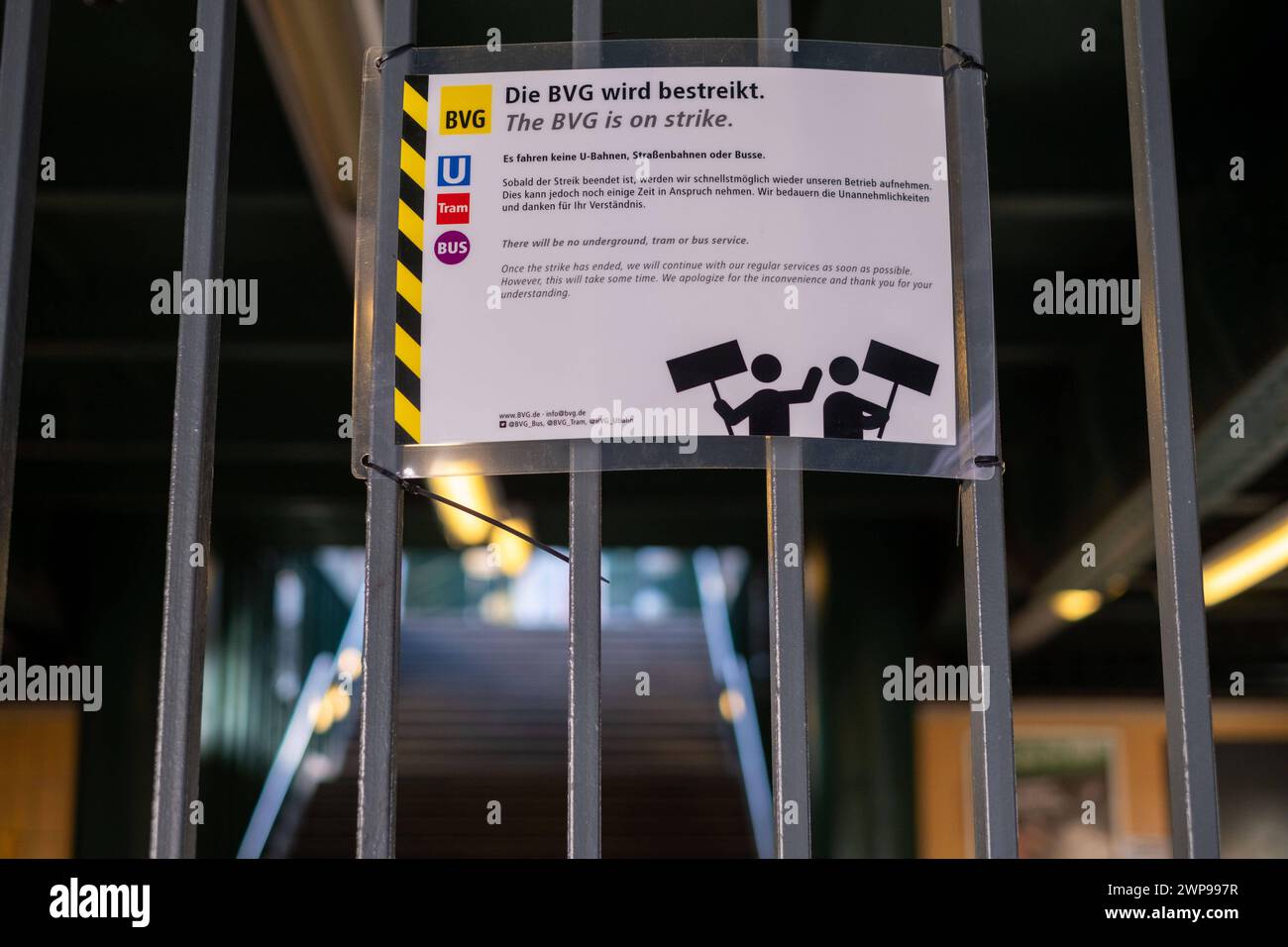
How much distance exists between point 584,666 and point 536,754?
30.5 feet

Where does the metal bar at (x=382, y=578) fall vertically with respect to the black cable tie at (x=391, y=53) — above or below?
below

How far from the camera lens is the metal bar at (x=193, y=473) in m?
1.82

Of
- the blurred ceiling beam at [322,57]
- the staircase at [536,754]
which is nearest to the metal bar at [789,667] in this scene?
the blurred ceiling beam at [322,57]

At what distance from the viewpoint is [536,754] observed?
35.6ft

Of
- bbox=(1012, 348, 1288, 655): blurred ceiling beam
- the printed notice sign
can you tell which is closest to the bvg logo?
the printed notice sign

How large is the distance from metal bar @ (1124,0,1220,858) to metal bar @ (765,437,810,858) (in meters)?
0.52

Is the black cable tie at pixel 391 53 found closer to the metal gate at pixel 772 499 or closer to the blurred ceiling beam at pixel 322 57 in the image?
the metal gate at pixel 772 499

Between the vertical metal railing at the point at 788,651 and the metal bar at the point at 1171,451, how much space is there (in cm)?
52

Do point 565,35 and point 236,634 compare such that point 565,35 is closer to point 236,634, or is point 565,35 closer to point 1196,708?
point 1196,708

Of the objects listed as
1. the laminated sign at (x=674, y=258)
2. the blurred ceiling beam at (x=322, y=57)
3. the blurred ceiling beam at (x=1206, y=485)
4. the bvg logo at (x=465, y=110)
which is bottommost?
the laminated sign at (x=674, y=258)

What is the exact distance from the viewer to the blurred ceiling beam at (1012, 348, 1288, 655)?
5.45 meters

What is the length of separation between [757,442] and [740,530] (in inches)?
391

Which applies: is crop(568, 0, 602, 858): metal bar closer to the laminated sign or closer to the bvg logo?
the laminated sign

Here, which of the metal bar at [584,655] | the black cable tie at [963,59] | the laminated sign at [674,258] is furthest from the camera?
the black cable tie at [963,59]
